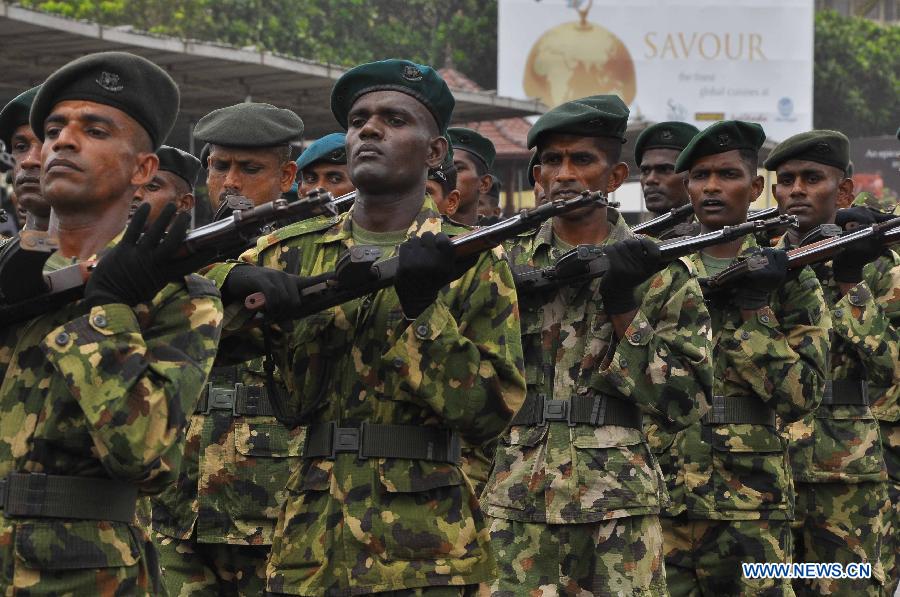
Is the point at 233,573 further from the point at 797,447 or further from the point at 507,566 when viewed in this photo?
the point at 797,447

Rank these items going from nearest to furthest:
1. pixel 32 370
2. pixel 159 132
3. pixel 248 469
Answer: pixel 32 370
pixel 159 132
pixel 248 469

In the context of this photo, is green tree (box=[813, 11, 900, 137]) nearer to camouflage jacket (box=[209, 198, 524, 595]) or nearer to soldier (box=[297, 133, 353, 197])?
soldier (box=[297, 133, 353, 197])

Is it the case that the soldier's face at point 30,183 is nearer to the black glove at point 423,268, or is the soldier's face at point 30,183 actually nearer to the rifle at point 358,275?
the rifle at point 358,275

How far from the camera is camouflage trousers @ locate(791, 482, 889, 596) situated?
8453 mm

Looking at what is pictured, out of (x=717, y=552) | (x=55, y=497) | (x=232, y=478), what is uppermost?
(x=232, y=478)

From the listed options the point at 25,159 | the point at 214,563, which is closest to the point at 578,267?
the point at 214,563

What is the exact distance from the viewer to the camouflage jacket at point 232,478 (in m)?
6.70

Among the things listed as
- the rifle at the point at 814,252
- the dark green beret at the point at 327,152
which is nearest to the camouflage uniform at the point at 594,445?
the rifle at the point at 814,252

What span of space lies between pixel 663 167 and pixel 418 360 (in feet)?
14.7

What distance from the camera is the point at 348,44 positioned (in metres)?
57.1

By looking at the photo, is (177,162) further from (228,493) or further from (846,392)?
(846,392)

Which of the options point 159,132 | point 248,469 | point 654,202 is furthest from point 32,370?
point 654,202

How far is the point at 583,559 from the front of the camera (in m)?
6.34

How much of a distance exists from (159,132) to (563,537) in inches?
100
